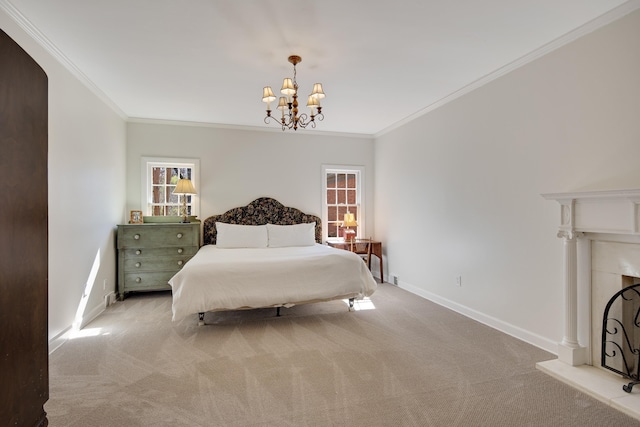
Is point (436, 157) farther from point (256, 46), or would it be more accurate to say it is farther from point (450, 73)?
point (256, 46)

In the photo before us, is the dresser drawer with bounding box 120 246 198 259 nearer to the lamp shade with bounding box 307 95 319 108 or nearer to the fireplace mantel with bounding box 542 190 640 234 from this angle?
the lamp shade with bounding box 307 95 319 108

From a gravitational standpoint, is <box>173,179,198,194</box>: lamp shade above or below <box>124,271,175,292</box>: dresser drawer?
above

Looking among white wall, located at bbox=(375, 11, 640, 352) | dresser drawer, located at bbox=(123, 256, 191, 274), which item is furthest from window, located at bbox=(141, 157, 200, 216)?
white wall, located at bbox=(375, 11, 640, 352)

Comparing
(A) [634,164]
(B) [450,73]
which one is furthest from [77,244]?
(A) [634,164]

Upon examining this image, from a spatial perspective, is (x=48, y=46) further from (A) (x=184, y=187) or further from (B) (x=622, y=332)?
(B) (x=622, y=332)

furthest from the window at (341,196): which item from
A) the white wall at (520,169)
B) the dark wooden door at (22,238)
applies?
the dark wooden door at (22,238)

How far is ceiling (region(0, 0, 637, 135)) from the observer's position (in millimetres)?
2254

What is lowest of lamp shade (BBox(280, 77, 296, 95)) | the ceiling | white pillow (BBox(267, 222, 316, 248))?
white pillow (BBox(267, 222, 316, 248))

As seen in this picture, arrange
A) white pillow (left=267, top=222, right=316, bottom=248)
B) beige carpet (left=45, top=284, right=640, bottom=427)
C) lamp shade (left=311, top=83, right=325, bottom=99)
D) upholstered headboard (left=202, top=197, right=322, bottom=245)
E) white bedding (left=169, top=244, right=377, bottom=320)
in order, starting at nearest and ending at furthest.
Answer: beige carpet (left=45, top=284, right=640, bottom=427)
lamp shade (left=311, top=83, right=325, bottom=99)
white bedding (left=169, top=244, right=377, bottom=320)
white pillow (left=267, top=222, right=316, bottom=248)
upholstered headboard (left=202, top=197, right=322, bottom=245)

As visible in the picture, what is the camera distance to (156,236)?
4539 millimetres

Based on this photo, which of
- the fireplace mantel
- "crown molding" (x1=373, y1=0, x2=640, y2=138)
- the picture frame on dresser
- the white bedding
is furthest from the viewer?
the picture frame on dresser

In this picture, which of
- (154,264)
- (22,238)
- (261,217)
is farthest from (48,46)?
(261,217)

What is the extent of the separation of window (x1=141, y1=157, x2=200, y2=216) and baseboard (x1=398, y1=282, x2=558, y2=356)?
3.77 metres

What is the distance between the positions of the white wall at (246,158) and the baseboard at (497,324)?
2.22m
